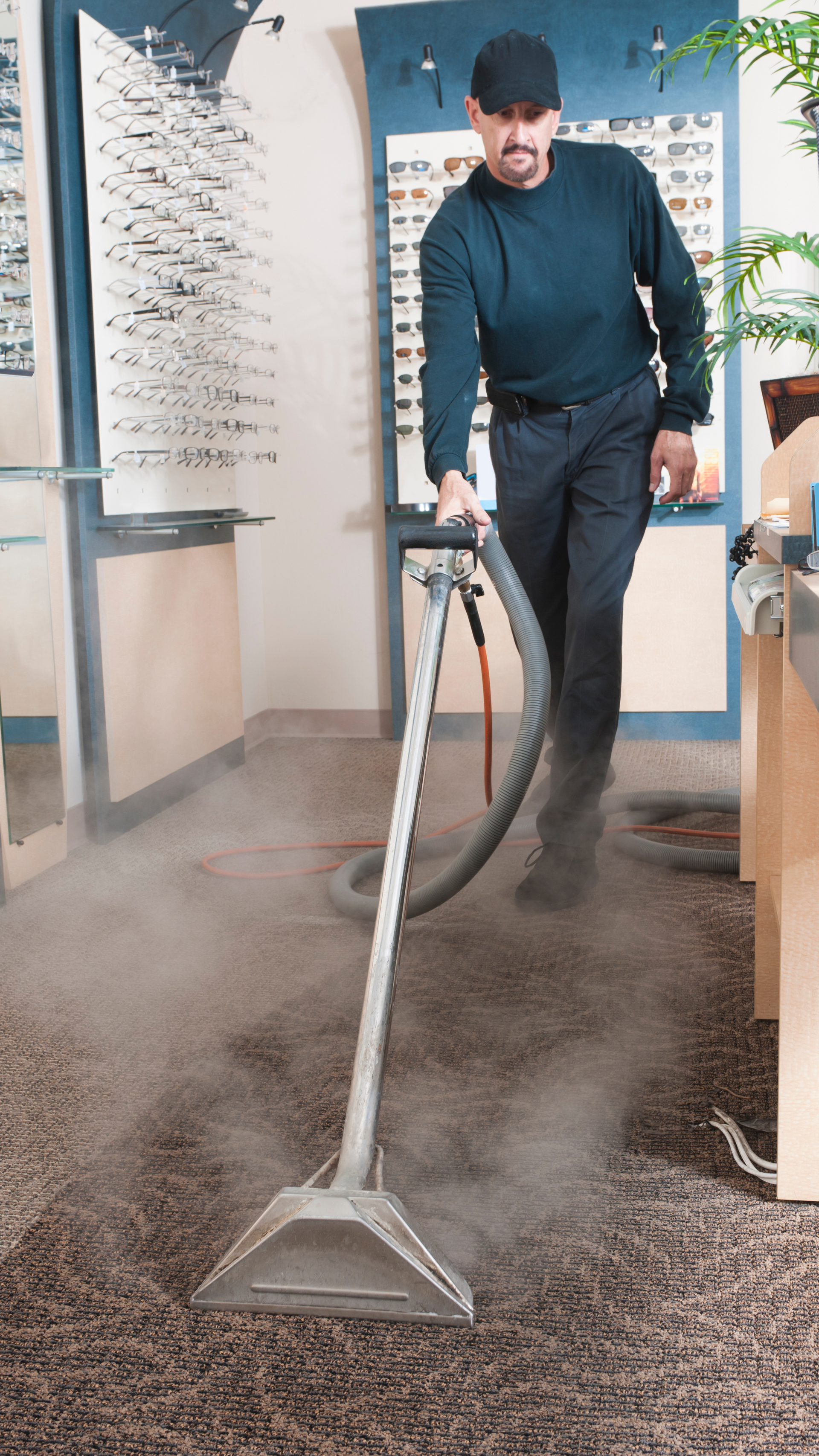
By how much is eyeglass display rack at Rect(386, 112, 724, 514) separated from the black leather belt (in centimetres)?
101

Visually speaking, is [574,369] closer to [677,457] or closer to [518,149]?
[677,457]

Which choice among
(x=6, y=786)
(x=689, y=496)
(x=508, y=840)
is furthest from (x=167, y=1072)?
(x=689, y=496)

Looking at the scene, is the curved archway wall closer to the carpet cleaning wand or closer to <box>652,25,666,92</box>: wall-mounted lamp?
<box>652,25,666,92</box>: wall-mounted lamp

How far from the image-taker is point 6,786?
2020mm

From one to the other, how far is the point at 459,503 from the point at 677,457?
0.51 meters

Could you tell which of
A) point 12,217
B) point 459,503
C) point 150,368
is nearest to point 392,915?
point 459,503

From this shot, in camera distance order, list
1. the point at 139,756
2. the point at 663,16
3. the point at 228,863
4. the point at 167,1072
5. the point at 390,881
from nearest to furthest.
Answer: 1. the point at 390,881
2. the point at 167,1072
3. the point at 228,863
4. the point at 139,756
5. the point at 663,16

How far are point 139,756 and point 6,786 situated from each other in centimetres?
51

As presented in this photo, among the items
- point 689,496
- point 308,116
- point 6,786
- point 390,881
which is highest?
point 308,116

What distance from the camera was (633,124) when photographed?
2902 mm

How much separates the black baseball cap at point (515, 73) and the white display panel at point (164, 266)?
3.30 feet

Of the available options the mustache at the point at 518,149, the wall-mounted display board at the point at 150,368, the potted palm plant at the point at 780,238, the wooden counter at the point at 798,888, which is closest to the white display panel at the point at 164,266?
the wall-mounted display board at the point at 150,368

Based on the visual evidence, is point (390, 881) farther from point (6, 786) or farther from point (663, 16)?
point (663, 16)

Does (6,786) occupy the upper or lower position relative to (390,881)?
lower
